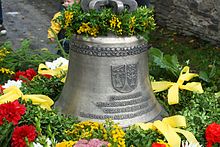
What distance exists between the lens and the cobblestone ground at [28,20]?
7.96 meters

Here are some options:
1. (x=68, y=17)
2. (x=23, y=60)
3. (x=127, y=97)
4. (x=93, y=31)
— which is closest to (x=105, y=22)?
(x=93, y=31)

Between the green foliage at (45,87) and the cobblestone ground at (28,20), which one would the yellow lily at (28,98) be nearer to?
the green foliage at (45,87)

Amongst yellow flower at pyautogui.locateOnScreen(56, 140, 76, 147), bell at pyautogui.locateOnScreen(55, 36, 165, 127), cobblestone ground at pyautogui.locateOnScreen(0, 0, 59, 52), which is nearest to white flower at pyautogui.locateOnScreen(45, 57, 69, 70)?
bell at pyautogui.locateOnScreen(55, 36, 165, 127)

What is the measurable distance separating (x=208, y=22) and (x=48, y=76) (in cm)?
493

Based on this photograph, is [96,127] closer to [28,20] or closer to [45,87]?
[45,87]

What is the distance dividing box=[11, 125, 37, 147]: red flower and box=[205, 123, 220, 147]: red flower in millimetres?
706

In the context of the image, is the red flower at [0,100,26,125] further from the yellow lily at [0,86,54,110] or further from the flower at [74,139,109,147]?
the flower at [74,139,109,147]

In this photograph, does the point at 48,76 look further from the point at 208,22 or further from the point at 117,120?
the point at 208,22

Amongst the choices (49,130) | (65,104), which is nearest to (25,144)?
(49,130)

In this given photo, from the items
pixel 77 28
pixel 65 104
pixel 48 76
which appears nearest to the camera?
pixel 77 28

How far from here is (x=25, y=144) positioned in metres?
2.31

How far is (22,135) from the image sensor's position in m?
2.34

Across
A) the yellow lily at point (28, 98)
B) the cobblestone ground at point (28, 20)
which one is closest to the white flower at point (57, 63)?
the yellow lily at point (28, 98)

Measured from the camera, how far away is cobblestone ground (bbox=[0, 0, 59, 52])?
7960 millimetres
